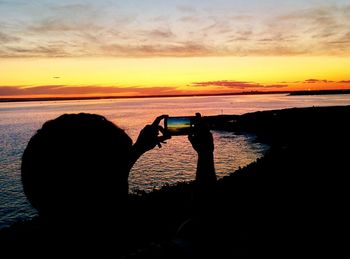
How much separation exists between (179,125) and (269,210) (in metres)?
9.18

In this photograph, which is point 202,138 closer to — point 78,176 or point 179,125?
point 179,125

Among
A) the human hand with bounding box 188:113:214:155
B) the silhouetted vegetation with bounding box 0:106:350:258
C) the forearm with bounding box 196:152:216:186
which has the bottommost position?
the silhouetted vegetation with bounding box 0:106:350:258

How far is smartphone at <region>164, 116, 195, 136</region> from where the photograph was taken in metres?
3.19

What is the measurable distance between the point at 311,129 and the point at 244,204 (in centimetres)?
3540

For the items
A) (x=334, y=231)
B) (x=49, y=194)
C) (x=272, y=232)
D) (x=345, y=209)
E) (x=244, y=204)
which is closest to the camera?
(x=49, y=194)

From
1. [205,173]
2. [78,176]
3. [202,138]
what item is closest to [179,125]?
[202,138]

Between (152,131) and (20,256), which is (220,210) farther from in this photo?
(20,256)

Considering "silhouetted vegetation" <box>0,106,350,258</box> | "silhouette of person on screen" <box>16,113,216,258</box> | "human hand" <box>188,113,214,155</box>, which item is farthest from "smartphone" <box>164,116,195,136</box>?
"silhouette of person on screen" <box>16,113,216,258</box>

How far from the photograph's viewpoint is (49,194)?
156cm

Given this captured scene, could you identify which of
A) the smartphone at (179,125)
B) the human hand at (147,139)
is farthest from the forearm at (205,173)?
the smartphone at (179,125)

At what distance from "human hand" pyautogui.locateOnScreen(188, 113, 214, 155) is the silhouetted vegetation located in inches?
13.6

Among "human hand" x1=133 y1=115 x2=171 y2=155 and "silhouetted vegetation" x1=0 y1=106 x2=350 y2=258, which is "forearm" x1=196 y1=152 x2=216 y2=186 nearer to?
"silhouetted vegetation" x1=0 y1=106 x2=350 y2=258

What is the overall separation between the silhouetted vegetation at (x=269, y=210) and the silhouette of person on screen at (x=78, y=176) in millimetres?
379


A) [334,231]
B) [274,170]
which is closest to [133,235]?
[334,231]
